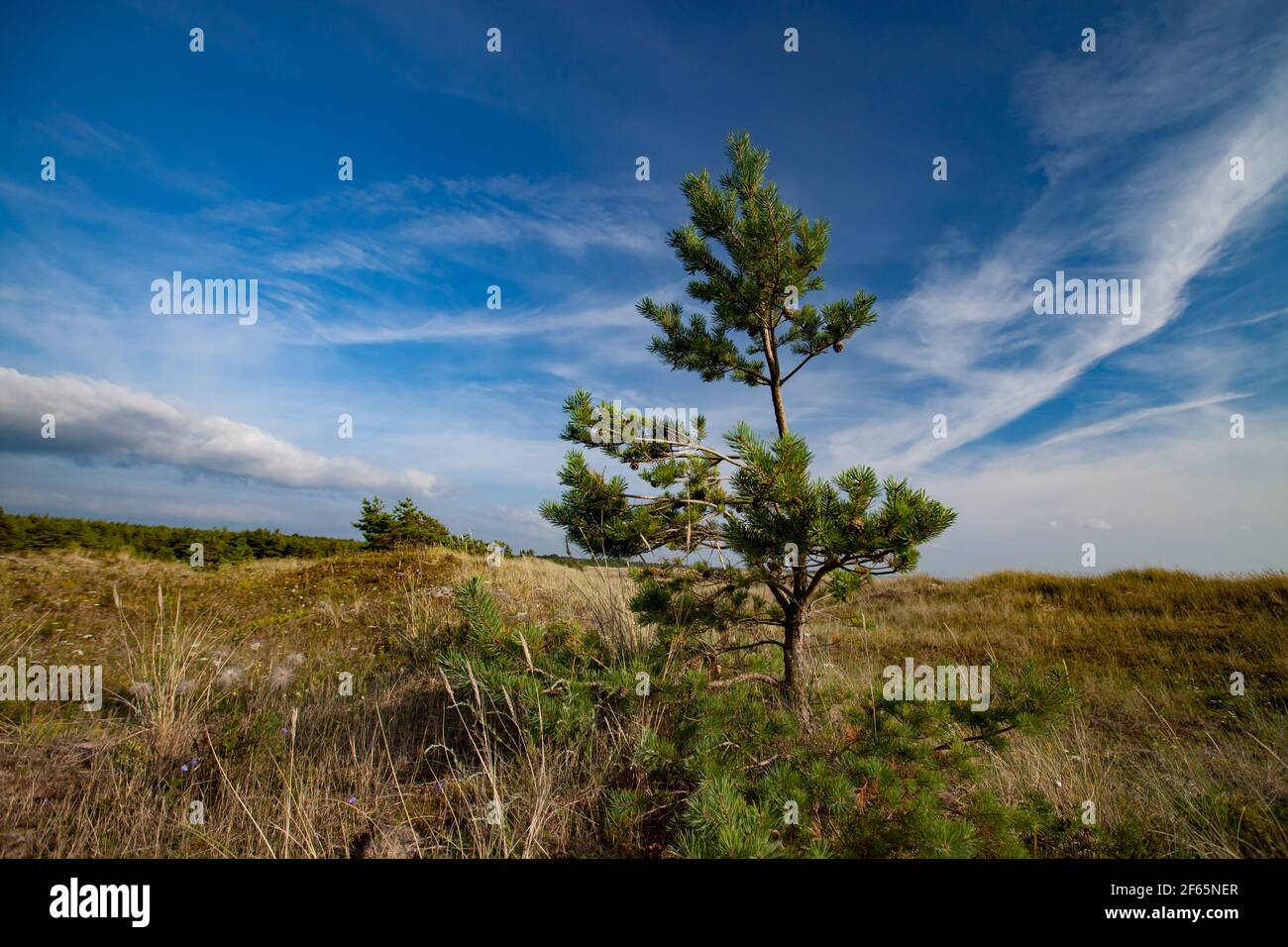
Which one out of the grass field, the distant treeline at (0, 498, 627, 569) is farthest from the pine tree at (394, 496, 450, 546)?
the grass field

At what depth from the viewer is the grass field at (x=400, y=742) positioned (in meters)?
2.82

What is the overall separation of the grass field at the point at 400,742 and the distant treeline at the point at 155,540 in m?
2.81

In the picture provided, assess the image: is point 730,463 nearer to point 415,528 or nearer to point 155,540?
point 415,528

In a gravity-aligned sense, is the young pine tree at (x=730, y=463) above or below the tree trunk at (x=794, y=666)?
above

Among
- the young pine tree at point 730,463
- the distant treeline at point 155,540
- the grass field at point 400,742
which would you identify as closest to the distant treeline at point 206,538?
the distant treeline at point 155,540

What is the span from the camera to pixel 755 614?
423cm

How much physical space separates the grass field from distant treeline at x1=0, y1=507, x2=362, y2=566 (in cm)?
281

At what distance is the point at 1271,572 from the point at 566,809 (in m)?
17.9

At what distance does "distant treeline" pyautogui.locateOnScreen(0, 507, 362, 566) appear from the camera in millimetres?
11211

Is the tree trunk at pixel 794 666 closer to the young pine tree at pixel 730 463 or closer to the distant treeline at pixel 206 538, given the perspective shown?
the young pine tree at pixel 730 463

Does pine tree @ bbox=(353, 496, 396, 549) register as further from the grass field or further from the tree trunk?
the tree trunk

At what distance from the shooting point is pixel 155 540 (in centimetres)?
1354
